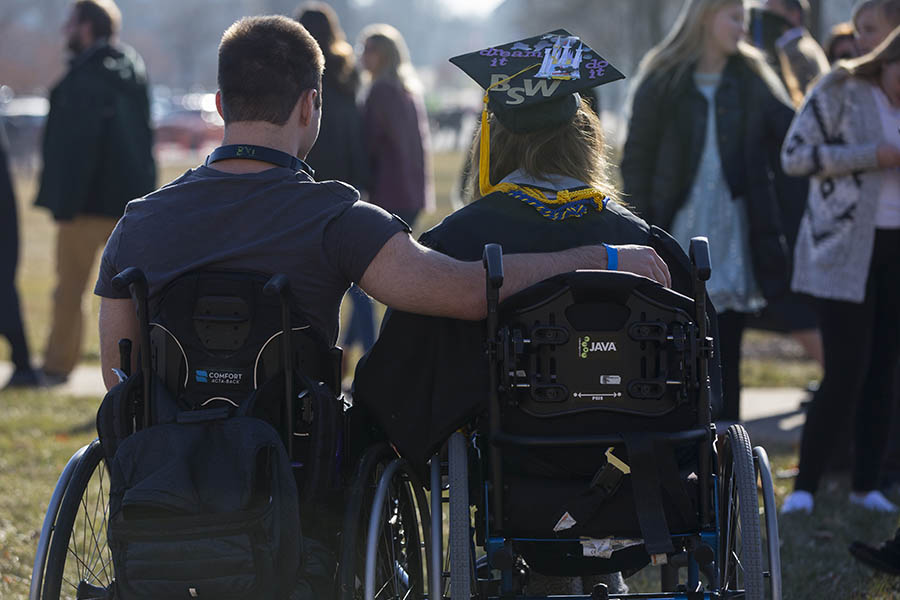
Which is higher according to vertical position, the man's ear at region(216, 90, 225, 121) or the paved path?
the man's ear at region(216, 90, 225, 121)

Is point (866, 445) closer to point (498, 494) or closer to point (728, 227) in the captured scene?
point (728, 227)

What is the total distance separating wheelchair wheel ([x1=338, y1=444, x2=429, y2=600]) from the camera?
295 centimetres

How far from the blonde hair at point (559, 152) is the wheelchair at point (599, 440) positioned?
0.52 meters

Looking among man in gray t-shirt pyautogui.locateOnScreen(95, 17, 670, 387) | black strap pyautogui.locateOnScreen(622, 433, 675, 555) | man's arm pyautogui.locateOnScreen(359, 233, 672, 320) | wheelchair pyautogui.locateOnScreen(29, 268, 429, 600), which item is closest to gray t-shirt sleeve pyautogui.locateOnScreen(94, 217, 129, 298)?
man in gray t-shirt pyautogui.locateOnScreen(95, 17, 670, 387)

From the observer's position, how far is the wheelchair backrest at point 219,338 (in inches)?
122

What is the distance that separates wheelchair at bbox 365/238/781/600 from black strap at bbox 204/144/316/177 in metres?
0.60

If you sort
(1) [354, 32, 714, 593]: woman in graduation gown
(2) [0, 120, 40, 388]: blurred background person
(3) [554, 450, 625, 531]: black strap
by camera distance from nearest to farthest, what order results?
(3) [554, 450, 625, 531]: black strap
(1) [354, 32, 714, 593]: woman in graduation gown
(2) [0, 120, 40, 388]: blurred background person

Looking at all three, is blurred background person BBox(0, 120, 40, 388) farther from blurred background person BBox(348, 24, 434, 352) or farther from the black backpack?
the black backpack

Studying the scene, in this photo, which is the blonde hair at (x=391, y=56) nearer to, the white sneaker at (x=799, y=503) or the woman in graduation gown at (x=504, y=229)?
the white sneaker at (x=799, y=503)

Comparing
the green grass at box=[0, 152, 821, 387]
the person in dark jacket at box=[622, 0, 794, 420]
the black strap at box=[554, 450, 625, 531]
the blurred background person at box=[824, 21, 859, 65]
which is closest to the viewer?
the black strap at box=[554, 450, 625, 531]

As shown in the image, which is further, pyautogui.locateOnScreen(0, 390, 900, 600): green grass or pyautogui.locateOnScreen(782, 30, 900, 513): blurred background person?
pyautogui.locateOnScreen(782, 30, 900, 513): blurred background person

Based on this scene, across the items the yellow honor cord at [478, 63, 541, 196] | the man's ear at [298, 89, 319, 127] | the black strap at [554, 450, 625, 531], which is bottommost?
the black strap at [554, 450, 625, 531]

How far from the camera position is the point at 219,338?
10.2ft

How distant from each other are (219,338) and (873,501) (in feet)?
10.8
